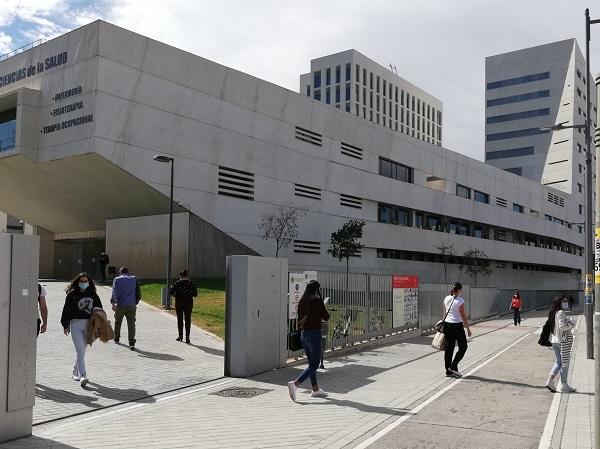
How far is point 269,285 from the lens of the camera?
36.9 feet

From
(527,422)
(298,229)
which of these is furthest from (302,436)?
(298,229)

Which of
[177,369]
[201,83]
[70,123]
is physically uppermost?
[201,83]

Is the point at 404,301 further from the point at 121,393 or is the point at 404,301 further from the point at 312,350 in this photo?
the point at 121,393

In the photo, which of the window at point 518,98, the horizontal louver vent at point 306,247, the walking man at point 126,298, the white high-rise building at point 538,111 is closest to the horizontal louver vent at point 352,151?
the horizontal louver vent at point 306,247

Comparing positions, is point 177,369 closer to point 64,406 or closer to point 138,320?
point 64,406

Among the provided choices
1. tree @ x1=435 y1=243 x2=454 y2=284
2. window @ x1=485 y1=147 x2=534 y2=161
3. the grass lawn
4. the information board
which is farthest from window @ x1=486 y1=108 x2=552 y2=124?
the information board

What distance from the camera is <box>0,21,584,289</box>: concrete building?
102ft

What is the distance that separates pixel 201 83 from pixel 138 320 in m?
18.9

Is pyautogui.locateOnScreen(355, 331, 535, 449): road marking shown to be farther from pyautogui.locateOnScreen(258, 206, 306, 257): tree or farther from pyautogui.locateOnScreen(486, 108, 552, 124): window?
pyautogui.locateOnScreen(486, 108, 552, 124): window

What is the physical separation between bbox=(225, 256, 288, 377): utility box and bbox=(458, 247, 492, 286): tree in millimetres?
46645

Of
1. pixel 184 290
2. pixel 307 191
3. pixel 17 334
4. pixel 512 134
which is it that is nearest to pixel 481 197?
pixel 307 191

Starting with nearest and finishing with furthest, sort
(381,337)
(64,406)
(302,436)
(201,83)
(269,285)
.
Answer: (302,436)
(64,406)
(269,285)
(381,337)
(201,83)

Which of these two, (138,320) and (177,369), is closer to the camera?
(177,369)

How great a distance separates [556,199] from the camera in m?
79.1
